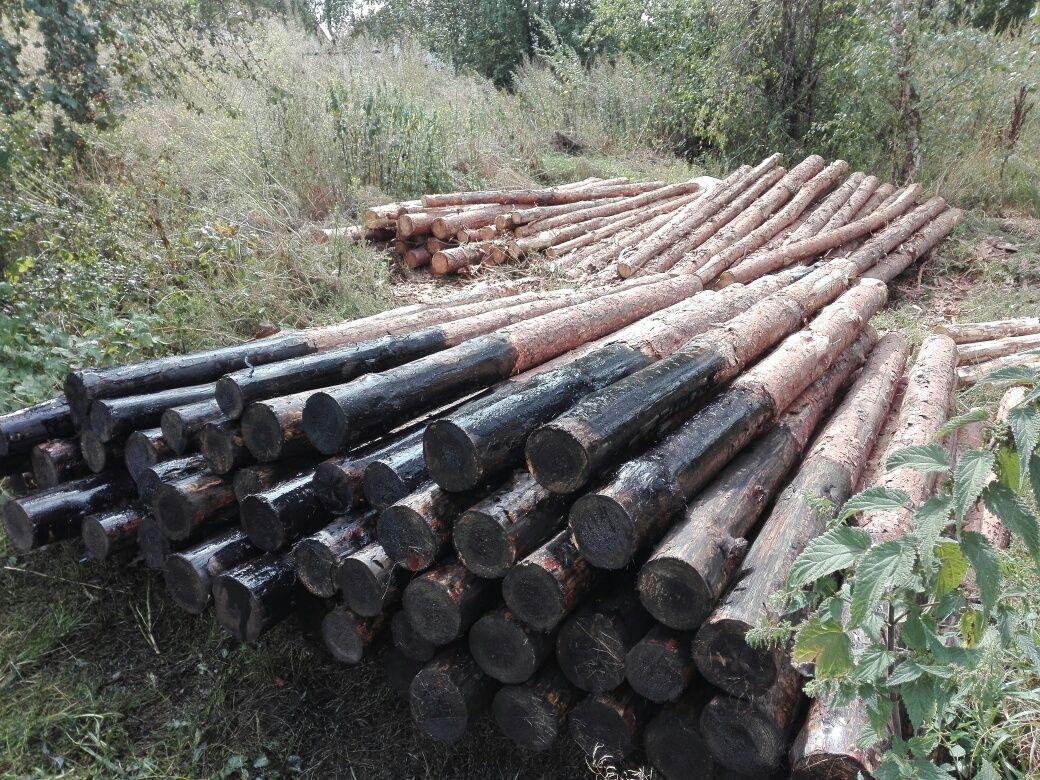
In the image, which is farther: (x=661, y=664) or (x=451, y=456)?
(x=451, y=456)

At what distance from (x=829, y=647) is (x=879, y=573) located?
0.94ft

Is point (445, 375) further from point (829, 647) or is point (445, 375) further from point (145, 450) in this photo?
point (829, 647)

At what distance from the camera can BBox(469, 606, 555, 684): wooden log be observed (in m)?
2.29

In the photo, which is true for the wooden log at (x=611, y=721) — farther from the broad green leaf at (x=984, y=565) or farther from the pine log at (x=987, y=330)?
the pine log at (x=987, y=330)

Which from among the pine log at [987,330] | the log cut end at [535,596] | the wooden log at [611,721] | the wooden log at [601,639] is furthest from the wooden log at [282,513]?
the pine log at [987,330]

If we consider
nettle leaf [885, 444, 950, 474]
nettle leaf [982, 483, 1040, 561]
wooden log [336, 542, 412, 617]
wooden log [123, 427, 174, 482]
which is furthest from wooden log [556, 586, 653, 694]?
wooden log [123, 427, 174, 482]

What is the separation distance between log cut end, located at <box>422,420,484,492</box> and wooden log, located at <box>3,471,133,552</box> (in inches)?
70.0

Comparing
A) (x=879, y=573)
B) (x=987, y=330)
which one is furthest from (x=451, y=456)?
(x=987, y=330)

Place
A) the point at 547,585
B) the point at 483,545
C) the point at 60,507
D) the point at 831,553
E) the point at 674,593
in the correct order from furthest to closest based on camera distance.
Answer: the point at 60,507
the point at 483,545
the point at 547,585
the point at 674,593
the point at 831,553

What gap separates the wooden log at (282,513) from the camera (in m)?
2.68

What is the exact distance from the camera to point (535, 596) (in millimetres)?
2223

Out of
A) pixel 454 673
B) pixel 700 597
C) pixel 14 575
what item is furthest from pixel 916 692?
pixel 14 575

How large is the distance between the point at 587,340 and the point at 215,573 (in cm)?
237

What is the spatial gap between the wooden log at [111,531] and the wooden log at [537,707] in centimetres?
187
